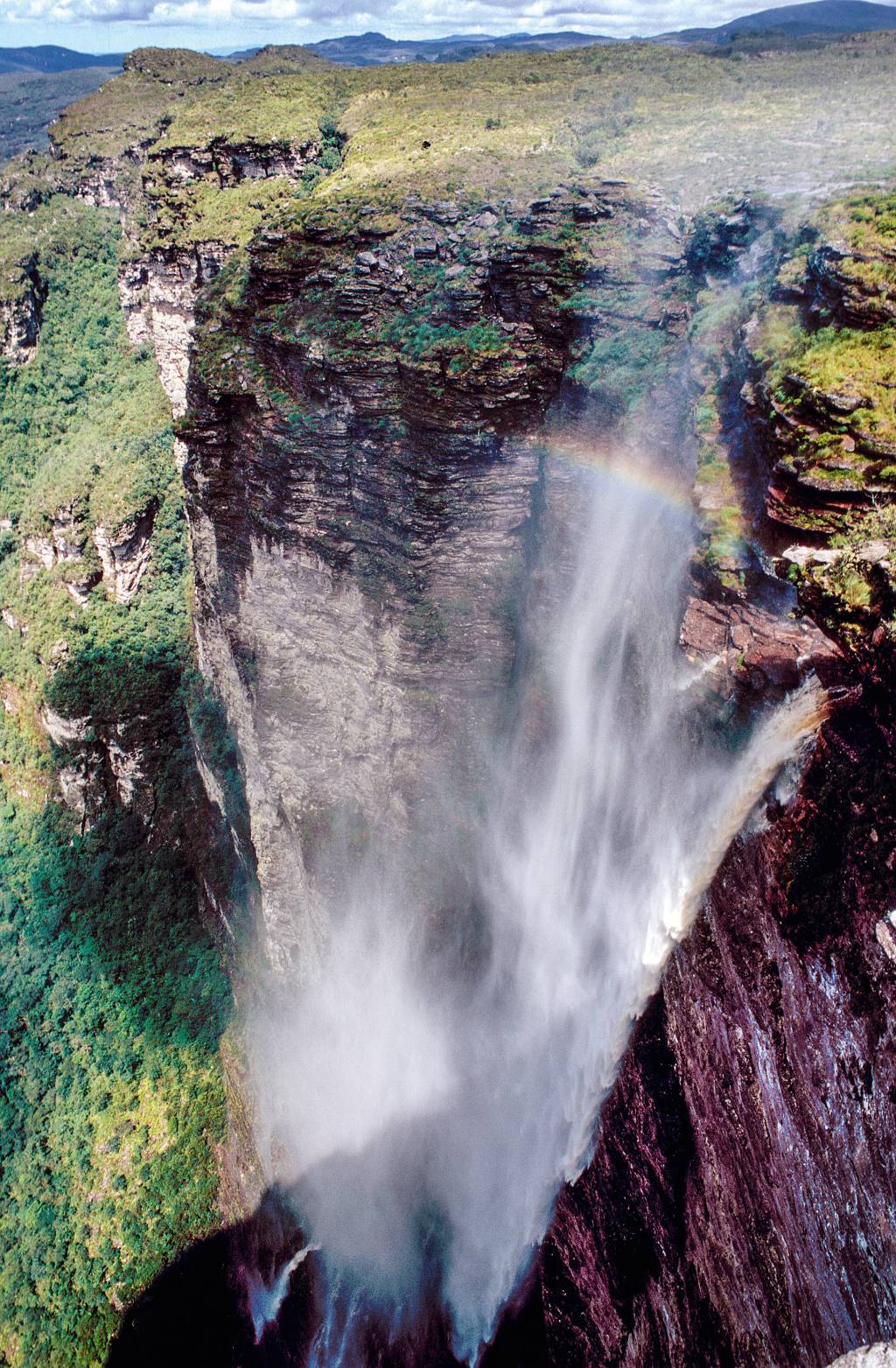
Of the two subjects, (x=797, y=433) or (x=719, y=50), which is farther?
(x=719, y=50)

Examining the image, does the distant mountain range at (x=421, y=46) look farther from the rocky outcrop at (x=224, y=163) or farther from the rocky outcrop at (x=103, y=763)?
the rocky outcrop at (x=103, y=763)

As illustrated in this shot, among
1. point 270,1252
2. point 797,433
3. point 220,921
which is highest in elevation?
point 797,433

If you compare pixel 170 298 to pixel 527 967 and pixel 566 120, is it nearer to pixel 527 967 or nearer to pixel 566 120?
pixel 566 120

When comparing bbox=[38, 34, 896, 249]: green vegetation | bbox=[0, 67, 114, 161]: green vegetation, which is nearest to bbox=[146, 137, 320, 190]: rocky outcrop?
bbox=[38, 34, 896, 249]: green vegetation

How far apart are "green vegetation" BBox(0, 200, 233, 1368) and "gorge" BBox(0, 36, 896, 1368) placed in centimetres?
11

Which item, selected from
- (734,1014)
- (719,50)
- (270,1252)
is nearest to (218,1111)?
(270,1252)

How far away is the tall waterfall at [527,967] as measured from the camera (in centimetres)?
847

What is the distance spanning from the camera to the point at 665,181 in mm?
11031

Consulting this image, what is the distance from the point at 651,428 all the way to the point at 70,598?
55.3ft

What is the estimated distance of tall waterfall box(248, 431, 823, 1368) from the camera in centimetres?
847

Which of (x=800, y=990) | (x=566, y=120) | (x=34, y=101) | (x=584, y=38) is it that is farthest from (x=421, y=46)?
(x=800, y=990)

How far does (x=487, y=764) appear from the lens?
12.2 metres

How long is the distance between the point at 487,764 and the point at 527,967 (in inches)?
123

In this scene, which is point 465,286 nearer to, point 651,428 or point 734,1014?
point 651,428
